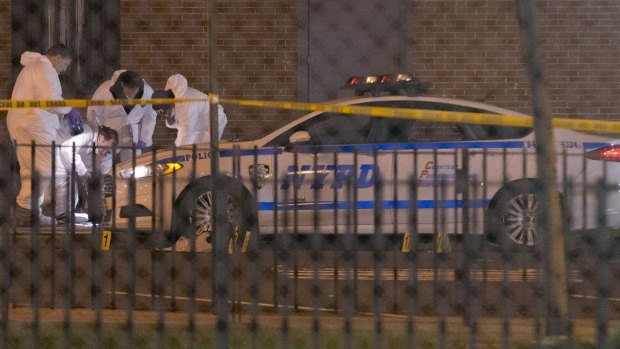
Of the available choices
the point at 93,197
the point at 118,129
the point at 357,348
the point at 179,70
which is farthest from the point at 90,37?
the point at 357,348

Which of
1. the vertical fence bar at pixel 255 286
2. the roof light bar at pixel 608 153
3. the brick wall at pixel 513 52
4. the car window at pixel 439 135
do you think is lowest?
the vertical fence bar at pixel 255 286

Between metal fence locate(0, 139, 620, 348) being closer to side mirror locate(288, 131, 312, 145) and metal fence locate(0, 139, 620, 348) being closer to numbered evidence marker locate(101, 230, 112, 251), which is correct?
numbered evidence marker locate(101, 230, 112, 251)

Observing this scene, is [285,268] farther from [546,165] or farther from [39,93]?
[39,93]

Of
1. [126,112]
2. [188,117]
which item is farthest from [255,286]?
[126,112]

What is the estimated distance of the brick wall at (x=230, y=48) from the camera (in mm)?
16156

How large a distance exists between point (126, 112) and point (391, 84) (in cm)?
313

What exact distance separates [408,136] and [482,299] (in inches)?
149

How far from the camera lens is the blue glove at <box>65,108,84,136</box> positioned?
1269cm

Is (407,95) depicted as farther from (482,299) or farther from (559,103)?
(559,103)

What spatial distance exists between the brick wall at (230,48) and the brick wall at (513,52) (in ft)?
5.41

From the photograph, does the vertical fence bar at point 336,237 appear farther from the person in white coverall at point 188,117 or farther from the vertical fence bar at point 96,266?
the person in white coverall at point 188,117

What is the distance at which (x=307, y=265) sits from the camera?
9.11 metres

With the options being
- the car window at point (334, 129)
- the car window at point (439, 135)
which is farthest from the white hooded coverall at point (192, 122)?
the car window at point (439, 135)

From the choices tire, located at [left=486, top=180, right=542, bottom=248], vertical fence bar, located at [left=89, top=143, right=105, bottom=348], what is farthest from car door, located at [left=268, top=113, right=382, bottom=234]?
vertical fence bar, located at [left=89, top=143, right=105, bottom=348]
